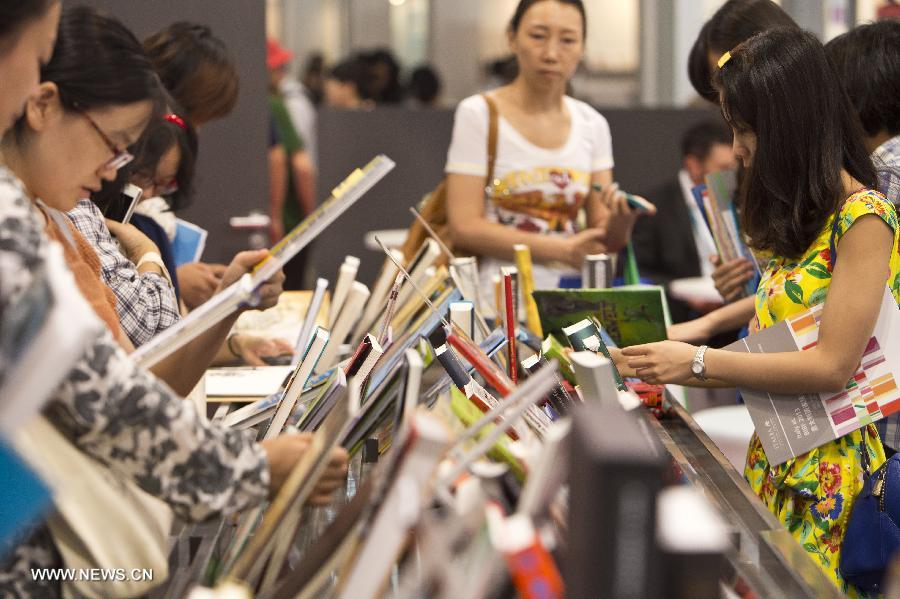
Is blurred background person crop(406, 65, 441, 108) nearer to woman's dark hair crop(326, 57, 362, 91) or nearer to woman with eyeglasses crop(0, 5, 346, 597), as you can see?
woman's dark hair crop(326, 57, 362, 91)

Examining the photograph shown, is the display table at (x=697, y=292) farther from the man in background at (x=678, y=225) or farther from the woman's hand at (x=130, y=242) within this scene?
the woman's hand at (x=130, y=242)

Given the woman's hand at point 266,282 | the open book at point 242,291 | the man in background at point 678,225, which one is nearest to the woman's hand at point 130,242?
the woman's hand at point 266,282

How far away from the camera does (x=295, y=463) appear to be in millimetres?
1271

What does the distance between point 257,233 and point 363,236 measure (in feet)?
9.27

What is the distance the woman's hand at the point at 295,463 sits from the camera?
127 centimetres

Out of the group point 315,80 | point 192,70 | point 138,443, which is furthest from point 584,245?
point 315,80

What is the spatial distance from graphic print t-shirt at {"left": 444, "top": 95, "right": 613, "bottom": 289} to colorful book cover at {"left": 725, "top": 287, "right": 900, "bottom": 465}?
51.2 inches

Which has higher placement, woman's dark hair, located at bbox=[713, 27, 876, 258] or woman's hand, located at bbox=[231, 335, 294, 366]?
woman's dark hair, located at bbox=[713, 27, 876, 258]

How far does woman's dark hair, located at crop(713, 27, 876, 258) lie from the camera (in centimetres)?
203

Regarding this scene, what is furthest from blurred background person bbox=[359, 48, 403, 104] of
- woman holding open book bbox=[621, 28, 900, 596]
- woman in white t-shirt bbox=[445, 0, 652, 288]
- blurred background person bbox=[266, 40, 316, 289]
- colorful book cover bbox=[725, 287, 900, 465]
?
colorful book cover bbox=[725, 287, 900, 465]

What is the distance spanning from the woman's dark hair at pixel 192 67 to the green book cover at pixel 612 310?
3.44 feet

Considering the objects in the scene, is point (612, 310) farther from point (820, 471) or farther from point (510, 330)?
point (820, 471)

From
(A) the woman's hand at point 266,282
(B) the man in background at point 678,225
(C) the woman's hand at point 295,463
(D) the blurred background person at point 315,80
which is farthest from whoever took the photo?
(D) the blurred background person at point 315,80

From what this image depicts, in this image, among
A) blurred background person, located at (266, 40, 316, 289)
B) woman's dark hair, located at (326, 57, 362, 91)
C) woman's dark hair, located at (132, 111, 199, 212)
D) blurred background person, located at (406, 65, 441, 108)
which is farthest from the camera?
blurred background person, located at (406, 65, 441, 108)
